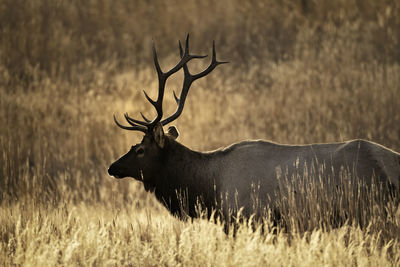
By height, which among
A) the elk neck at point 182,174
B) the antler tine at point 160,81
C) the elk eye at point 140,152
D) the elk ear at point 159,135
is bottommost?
the elk neck at point 182,174

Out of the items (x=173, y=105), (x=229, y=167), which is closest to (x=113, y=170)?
(x=229, y=167)

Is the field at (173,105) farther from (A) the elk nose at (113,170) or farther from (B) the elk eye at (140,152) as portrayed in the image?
(B) the elk eye at (140,152)

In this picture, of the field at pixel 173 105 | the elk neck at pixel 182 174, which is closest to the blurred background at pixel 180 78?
the field at pixel 173 105

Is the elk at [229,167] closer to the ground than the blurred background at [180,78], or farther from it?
closer to the ground

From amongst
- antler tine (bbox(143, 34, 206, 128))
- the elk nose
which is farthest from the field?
antler tine (bbox(143, 34, 206, 128))

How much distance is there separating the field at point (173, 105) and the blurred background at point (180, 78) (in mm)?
44

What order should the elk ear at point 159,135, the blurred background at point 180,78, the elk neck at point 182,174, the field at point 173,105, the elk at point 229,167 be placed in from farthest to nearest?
the blurred background at point 180,78 < the elk neck at point 182,174 < the elk ear at point 159,135 < the elk at point 229,167 < the field at point 173,105

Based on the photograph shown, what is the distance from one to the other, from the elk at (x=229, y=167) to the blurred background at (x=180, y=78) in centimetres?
158

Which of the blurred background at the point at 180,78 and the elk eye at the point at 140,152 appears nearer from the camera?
the elk eye at the point at 140,152

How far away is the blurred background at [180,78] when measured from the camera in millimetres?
12648

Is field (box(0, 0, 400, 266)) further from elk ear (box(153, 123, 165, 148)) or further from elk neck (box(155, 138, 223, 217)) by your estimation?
elk ear (box(153, 123, 165, 148))

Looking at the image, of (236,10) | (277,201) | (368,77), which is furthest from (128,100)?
(277,201)

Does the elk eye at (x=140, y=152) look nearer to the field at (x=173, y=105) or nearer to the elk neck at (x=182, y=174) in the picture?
the elk neck at (x=182, y=174)

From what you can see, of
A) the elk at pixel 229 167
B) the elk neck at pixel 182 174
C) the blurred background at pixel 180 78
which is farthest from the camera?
the blurred background at pixel 180 78
